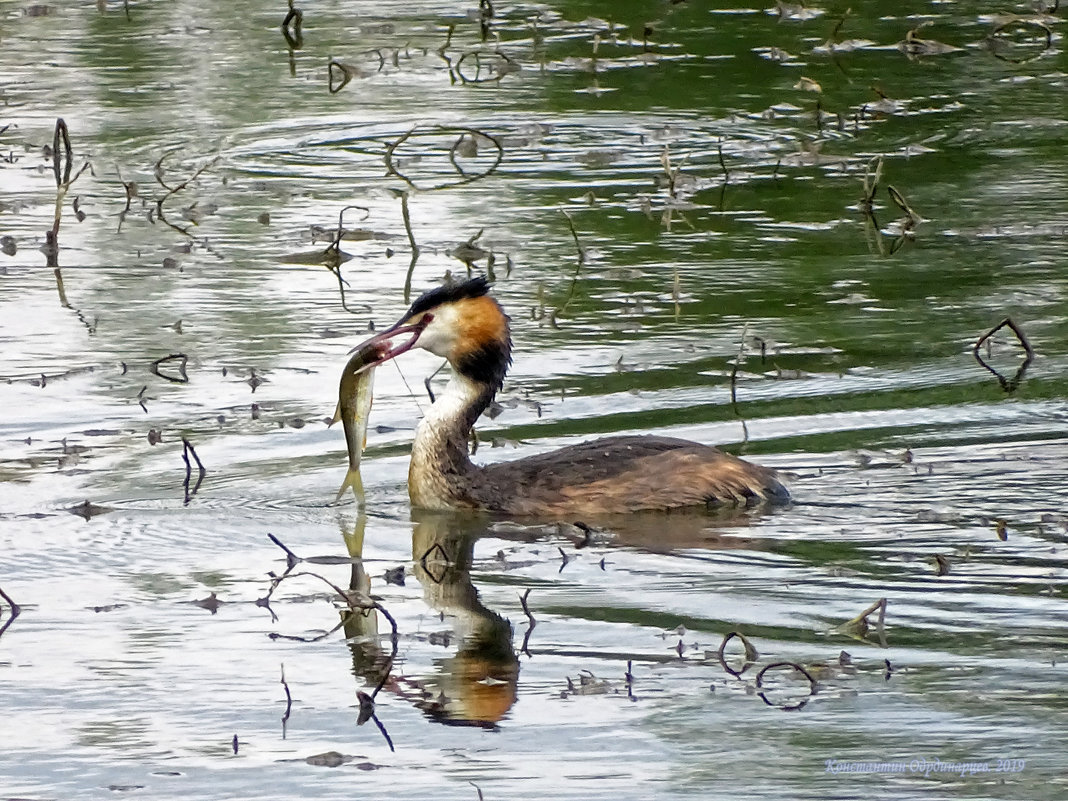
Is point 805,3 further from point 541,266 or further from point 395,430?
point 395,430

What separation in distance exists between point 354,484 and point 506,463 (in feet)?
2.63

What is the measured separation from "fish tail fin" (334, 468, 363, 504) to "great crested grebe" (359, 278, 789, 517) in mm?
377

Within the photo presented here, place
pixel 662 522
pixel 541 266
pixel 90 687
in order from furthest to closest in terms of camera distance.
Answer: pixel 541 266 < pixel 662 522 < pixel 90 687

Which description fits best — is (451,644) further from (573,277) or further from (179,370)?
(573,277)

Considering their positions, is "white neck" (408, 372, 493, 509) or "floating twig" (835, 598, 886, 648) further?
"white neck" (408, 372, 493, 509)

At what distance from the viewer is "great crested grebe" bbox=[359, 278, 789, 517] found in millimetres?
10312

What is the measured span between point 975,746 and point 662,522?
339 cm

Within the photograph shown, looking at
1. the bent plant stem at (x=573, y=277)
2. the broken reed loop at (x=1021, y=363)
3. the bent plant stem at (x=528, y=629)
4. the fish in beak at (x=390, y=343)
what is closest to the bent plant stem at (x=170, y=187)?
the bent plant stem at (x=573, y=277)

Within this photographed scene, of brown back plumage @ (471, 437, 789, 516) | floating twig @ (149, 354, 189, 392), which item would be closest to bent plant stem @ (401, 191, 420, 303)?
floating twig @ (149, 354, 189, 392)

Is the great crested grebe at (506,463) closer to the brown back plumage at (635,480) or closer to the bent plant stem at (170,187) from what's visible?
the brown back plumage at (635,480)

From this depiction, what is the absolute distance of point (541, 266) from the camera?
14.5 meters

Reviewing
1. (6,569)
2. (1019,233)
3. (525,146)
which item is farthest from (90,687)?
(525,146)

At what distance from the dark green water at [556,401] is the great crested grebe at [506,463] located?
0.16 metres

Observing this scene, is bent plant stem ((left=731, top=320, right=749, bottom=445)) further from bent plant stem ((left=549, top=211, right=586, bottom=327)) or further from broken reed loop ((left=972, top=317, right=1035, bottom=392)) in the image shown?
bent plant stem ((left=549, top=211, right=586, bottom=327))
